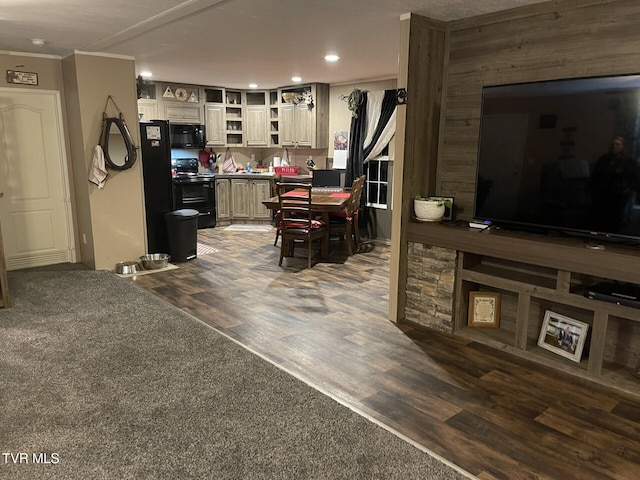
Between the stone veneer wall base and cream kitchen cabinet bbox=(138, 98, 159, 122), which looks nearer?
the stone veneer wall base

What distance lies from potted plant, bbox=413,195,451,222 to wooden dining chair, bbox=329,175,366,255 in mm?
2293

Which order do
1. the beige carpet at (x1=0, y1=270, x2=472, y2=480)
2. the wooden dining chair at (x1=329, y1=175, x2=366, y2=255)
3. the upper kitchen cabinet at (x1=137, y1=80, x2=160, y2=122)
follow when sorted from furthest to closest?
the upper kitchen cabinet at (x1=137, y1=80, x2=160, y2=122) → the wooden dining chair at (x1=329, y1=175, x2=366, y2=255) → the beige carpet at (x1=0, y1=270, x2=472, y2=480)

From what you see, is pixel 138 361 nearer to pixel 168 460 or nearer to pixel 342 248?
pixel 168 460

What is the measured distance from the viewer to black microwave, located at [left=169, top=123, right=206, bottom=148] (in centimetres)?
794

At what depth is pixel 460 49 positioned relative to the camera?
3705 mm

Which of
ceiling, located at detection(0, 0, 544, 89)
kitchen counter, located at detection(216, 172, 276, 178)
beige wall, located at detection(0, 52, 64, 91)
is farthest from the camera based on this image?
kitchen counter, located at detection(216, 172, 276, 178)

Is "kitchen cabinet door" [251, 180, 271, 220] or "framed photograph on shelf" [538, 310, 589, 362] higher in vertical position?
"kitchen cabinet door" [251, 180, 271, 220]

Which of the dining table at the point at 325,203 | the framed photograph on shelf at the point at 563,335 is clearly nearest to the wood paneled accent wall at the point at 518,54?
the framed photograph on shelf at the point at 563,335

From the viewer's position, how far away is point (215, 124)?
843cm

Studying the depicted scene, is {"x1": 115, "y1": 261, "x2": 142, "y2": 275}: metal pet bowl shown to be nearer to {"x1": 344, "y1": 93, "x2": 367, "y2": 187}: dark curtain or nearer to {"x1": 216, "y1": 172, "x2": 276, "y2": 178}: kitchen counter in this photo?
{"x1": 216, "y1": 172, "x2": 276, "y2": 178}: kitchen counter

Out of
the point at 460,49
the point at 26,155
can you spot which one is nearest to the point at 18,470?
the point at 460,49

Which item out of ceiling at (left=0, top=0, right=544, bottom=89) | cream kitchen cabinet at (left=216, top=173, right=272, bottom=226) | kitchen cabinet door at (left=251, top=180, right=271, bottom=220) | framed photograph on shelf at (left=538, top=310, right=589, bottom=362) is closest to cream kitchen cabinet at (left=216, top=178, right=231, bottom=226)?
cream kitchen cabinet at (left=216, top=173, right=272, bottom=226)

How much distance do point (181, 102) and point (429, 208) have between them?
575 cm

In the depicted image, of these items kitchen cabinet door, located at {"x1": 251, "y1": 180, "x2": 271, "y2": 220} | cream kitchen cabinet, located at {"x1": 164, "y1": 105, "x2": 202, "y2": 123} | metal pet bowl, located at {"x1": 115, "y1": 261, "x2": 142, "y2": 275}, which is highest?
cream kitchen cabinet, located at {"x1": 164, "y1": 105, "x2": 202, "y2": 123}
